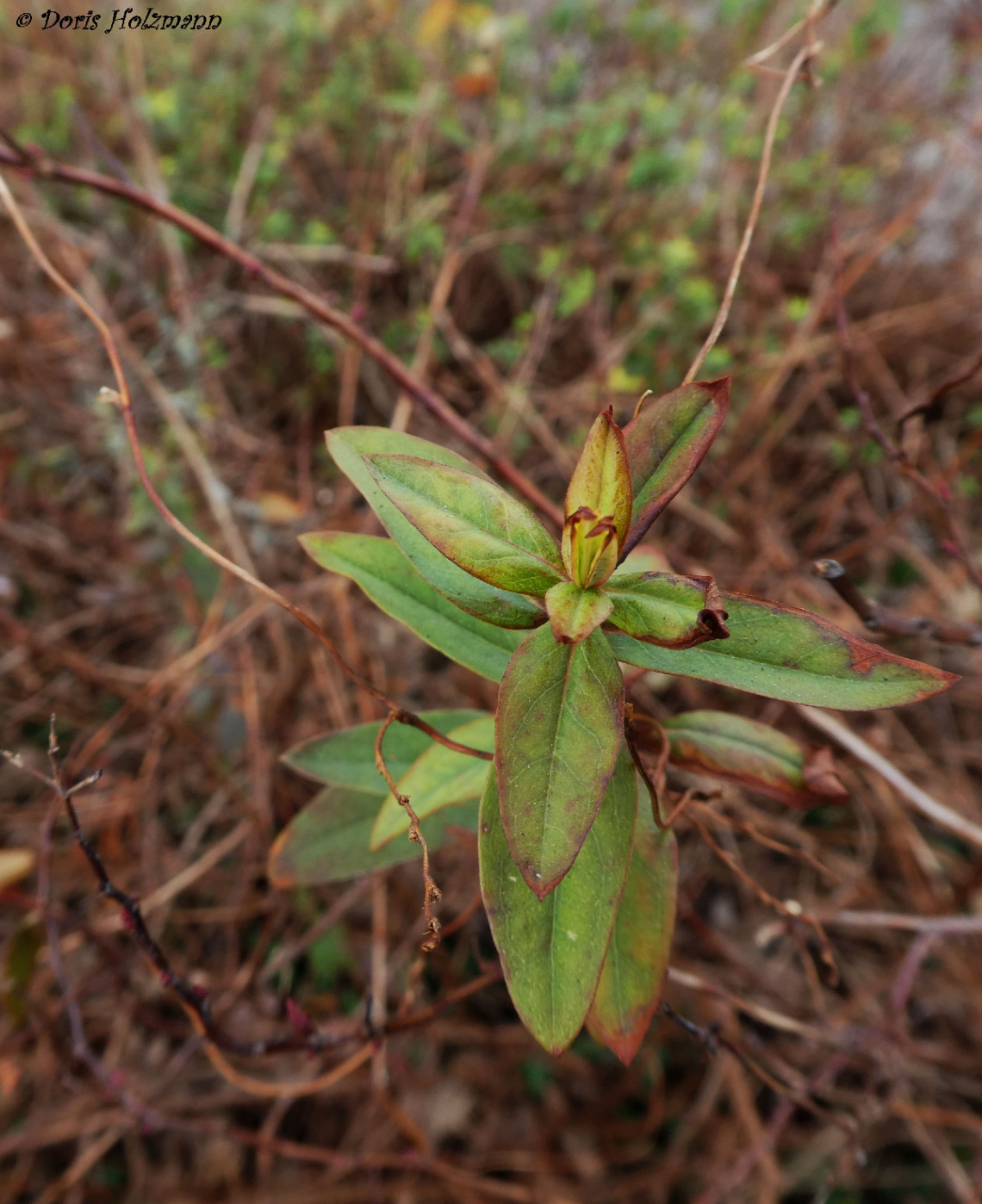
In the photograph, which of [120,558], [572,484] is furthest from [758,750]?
[120,558]

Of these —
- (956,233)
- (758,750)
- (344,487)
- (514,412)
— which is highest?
(956,233)

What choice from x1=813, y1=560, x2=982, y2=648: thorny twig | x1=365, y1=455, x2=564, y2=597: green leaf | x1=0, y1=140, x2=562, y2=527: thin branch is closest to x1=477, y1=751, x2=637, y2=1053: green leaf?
x1=365, y1=455, x2=564, y2=597: green leaf

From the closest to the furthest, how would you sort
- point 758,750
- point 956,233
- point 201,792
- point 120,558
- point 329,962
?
point 758,750
point 329,962
point 201,792
point 120,558
point 956,233

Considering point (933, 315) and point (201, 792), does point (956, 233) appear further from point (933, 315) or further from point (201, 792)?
point (201, 792)

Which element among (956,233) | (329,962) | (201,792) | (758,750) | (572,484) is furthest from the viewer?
(956,233)

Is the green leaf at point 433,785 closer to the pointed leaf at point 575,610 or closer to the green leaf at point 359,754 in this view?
the green leaf at point 359,754

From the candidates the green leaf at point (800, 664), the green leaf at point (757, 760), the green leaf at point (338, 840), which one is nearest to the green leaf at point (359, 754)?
the green leaf at point (338, 840)

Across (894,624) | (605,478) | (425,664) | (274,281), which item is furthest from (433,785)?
(425,664)
